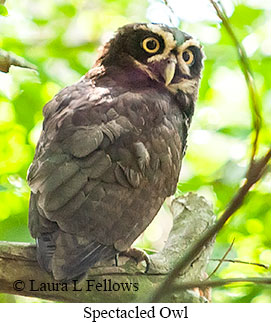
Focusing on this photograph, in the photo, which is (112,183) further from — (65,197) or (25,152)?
(25,152)

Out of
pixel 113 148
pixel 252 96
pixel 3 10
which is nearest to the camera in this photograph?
pixel 252 96

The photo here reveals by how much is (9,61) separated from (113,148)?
1.23 ft

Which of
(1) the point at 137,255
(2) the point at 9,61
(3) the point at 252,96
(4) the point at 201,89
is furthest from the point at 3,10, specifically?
(3) the point at 252,96

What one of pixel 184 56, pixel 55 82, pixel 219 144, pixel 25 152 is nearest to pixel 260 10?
pixel 184 56

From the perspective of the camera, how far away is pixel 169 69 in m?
1.13

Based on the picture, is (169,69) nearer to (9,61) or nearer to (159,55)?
(159,55)

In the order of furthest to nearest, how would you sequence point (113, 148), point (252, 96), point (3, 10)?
point (3, 10) < point (113, 148) < point (252, 96)

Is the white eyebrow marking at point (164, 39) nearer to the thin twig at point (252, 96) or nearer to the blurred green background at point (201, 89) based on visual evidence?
the blurred green background at point (201, 89)

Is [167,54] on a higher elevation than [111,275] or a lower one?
higher

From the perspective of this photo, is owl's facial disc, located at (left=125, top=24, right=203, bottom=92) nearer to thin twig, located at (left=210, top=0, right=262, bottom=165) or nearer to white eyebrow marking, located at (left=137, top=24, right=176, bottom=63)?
white eyebrow marking, located at (left=137, top=24, right=176, bottom=63)

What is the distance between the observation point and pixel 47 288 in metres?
0.97

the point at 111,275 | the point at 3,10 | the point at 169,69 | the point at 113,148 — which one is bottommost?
the point at 111,275

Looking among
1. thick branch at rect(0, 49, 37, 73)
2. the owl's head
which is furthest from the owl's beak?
thick branch at rect(0, 49, 37, 73)
